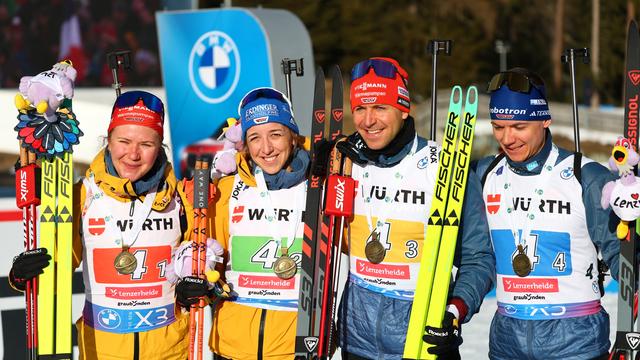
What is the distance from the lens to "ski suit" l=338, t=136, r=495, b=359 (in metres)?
3.81

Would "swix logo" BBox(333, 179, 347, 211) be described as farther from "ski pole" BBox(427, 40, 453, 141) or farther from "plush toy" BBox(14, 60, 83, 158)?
"plush toy" BBox(14, 60, 83, 158)

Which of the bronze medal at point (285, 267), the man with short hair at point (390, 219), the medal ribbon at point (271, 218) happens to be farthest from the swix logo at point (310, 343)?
the medal ribbon at point (271, 218)

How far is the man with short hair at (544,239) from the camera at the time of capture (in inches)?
146

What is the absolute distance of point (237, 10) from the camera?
10086mm

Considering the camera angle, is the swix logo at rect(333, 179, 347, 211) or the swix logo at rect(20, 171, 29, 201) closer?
the swix logo at rect(333, 179, 347, 211)

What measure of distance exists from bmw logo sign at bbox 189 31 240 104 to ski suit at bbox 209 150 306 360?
598 centimetres

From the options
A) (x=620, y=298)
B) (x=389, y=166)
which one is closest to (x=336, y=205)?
(x=389, y=166)

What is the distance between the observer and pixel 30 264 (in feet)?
13.0

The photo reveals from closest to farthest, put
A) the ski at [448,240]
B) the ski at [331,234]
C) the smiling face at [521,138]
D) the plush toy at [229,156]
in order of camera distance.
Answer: the ski at [448,240] → the smiling face at [521,138] → the ski at [331,234] → the plush toy at [229,156]

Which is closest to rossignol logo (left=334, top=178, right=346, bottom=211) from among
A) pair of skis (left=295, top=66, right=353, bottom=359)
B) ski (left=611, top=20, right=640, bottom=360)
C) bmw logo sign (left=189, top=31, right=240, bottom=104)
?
pair of skis (left=295, top=66, right=353, bottom=359)

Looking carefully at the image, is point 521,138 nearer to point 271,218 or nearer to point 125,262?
point 271,218

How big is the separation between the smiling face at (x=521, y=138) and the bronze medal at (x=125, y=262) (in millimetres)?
1550

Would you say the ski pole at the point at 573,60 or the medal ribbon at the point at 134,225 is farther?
the ski pole at the point at 573,60

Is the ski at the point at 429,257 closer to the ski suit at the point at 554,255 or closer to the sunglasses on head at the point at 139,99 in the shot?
the ski suit at the point at 554,255
